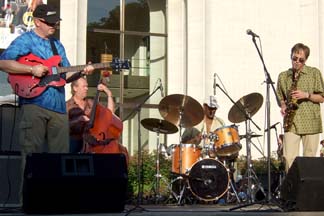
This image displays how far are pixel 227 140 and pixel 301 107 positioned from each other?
9.58 feet

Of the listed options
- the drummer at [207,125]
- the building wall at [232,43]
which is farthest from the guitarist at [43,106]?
the building wall at [232,43]

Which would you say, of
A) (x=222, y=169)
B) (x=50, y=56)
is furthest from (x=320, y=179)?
(x=222, y=169)


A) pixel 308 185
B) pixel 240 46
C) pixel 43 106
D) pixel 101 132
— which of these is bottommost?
pixel 308 185

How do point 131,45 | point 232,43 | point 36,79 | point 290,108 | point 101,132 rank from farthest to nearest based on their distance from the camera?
point 131,45
point 232,43
point 101,132
point 290,108
point 36,79

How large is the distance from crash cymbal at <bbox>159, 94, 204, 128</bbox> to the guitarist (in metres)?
3.80

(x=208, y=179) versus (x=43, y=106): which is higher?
(x=43, y=106)

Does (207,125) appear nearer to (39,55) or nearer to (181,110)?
(181,110)

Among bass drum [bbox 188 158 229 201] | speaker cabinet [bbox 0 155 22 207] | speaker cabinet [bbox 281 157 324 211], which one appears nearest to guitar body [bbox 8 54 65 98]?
speaker cabinet [bbox 0 155 22 207]

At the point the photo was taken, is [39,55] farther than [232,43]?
No

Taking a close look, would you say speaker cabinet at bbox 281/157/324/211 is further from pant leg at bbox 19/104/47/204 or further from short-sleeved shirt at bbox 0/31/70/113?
pant leg at bbox 19/104/47/204

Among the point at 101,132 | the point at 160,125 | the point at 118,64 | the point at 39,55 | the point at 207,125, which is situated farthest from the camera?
the point at 207,125

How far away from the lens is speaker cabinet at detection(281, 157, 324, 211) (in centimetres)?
620

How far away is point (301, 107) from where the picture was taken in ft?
24.2

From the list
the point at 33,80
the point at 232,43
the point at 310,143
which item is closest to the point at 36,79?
the point at 33,80
